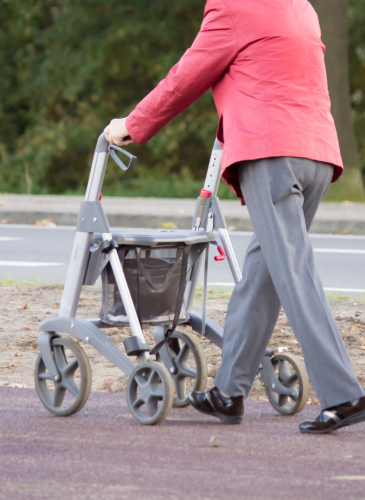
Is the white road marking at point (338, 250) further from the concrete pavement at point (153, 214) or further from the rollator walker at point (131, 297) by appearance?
the rollator walker at point (131, 297)

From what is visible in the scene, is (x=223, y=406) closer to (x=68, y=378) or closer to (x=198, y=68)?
(x=68, y=378)

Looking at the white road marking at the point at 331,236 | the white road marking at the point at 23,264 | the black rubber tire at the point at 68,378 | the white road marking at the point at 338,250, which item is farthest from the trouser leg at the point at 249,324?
the white road marking at the point at 331,236

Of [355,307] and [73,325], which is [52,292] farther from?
[73,325]

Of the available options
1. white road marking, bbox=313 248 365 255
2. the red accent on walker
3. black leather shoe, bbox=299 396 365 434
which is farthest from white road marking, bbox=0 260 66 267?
black leather shoe, bbox=299 396 365 434

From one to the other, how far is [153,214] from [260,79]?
893 centimetres

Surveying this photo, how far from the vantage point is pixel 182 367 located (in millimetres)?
3965

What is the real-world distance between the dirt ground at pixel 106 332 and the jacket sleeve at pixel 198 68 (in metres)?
1.10

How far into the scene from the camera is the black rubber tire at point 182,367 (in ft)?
12.7

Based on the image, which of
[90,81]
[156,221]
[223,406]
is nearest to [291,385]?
[223,406]

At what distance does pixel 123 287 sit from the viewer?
349 cm

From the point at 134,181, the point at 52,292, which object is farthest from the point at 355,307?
the point at 134,181

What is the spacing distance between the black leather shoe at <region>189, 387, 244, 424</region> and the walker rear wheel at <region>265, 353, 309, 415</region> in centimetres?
22

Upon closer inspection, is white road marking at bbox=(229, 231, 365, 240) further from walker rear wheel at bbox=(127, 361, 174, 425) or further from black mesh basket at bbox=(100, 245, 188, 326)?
walker rear wheel at bbox=(127, 361, 174, 425)

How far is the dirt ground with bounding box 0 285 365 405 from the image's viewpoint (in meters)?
4.36
